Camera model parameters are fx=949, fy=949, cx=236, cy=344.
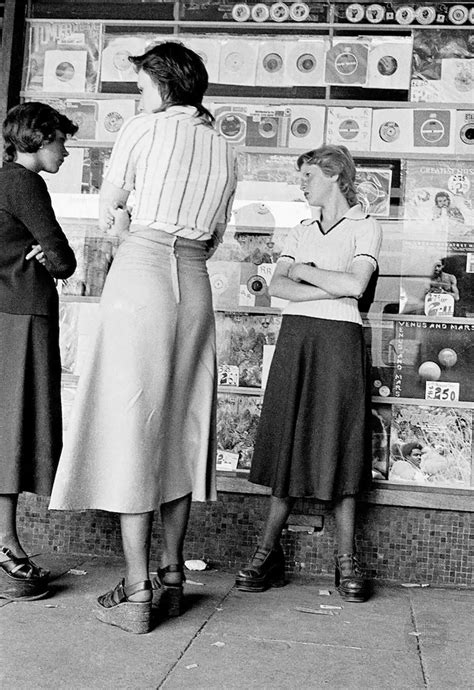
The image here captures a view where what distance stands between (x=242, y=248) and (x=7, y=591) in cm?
203

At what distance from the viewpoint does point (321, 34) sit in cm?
469

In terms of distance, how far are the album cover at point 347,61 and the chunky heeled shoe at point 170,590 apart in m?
2.55

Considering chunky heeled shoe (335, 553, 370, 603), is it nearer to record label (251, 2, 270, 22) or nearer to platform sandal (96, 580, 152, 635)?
platform sandal (96, 580, 152, 635)

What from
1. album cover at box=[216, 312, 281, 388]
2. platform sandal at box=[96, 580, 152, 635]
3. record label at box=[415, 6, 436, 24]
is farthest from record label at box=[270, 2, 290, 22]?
platform sandal at box=[96, 580, 152, 635]

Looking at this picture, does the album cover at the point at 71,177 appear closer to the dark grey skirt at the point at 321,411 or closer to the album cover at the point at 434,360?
the dark grey skirt at the point at 321,411

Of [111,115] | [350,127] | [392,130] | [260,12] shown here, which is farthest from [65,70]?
[392,130]

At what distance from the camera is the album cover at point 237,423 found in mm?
4641

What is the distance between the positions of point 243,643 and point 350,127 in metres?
2.60

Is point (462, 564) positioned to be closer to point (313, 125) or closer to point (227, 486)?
point (227, 486)

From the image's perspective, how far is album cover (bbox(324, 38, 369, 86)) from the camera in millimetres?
4656

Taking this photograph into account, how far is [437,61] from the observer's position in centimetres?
460

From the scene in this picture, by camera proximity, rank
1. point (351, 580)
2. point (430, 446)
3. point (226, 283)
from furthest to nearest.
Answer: point (226, 283), point (430, 446), point (351, 580)

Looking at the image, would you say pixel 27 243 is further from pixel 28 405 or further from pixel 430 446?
pixel 430 446

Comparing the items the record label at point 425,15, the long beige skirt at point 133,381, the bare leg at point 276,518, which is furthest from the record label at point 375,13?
the bare leg at point 276,518
